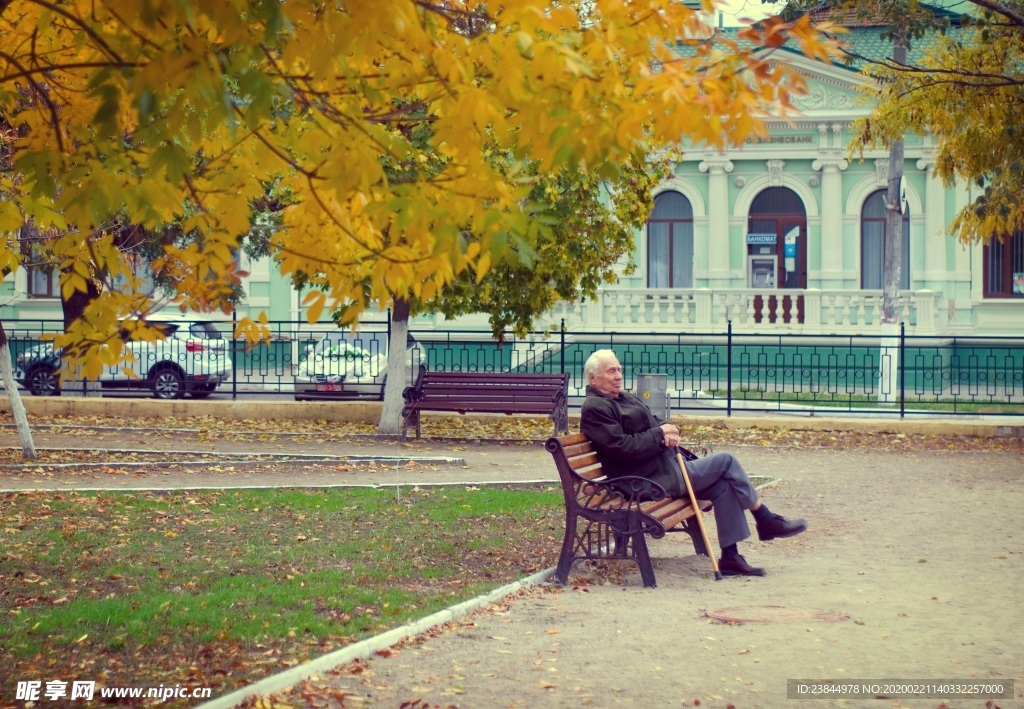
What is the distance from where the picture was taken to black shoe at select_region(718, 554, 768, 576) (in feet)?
26.2

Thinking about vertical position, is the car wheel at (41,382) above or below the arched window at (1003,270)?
below

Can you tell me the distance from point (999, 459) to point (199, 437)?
996 centimetres

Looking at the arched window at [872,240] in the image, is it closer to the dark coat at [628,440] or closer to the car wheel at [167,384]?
the car wheel at [167,384]

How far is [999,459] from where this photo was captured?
48.8ft

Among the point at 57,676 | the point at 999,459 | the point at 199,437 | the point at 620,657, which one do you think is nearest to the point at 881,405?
the point at 999,459

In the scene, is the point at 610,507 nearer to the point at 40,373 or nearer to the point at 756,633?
the point at 756,633

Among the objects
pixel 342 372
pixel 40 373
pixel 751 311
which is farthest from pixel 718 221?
pixel 40 373

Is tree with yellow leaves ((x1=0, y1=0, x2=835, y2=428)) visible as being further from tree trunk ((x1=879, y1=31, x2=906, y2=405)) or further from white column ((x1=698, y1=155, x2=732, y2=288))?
white column ((x1=698, y1=155, x2=732, y2=288))

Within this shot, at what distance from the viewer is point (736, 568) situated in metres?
7.98

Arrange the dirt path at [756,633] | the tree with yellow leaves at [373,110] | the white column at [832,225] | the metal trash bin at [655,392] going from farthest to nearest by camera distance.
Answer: the white column at [832,225], the metal trash bin at [655,392], the dirt path at [756,633], the tree with yellow leaves at [373,110]

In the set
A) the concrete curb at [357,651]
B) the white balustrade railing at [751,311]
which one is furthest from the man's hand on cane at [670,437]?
the white balustrade railing at [751,311]

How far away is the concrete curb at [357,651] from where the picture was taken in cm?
504

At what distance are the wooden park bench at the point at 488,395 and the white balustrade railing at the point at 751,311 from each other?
12.6m

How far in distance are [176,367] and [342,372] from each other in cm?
337
